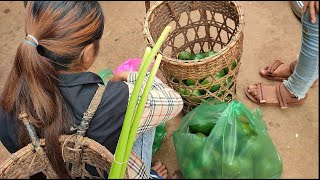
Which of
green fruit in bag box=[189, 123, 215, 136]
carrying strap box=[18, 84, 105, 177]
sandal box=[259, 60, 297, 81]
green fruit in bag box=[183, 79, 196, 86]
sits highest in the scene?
carrying strap box=[18, 84, 105, 177]

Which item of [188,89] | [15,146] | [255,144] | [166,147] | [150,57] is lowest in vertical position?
[166,147]

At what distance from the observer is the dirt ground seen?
1868 millimetres

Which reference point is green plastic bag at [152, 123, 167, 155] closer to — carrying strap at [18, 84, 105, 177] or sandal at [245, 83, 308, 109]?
sandal at [245, 83, 308, 109]

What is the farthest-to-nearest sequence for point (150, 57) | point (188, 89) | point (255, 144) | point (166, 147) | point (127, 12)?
point (127, 12)
point (166, 147)
point (188, 89)
point (150, 57)
point (255, 144)

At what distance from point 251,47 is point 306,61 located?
2.20ft

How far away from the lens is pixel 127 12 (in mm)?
2652

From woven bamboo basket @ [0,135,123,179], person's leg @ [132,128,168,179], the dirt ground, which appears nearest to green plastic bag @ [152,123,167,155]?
the dirt ground

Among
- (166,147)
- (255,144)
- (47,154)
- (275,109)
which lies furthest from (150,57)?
(275,109)

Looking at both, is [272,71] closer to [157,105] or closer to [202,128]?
[202,128]

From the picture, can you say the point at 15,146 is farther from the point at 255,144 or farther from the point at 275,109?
the point at 275,109

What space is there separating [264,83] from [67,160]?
1.19 meters

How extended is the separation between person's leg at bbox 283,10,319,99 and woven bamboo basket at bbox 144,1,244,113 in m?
0.25

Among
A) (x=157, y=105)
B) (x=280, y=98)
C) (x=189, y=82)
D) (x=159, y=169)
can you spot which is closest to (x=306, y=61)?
(x=280, y=98)

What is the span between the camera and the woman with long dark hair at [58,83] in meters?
1.17
